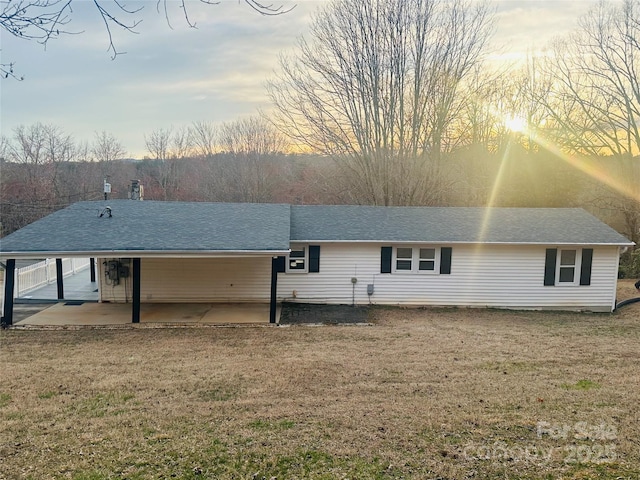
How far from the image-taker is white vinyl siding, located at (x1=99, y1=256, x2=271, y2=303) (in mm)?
13602

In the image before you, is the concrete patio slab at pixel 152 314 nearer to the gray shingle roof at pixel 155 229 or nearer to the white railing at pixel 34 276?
the gray shingle roof at pixel 155 229

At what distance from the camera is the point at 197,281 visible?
13.7 metres

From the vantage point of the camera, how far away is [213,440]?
185 inches

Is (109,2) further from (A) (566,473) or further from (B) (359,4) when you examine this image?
(B) (359,4)

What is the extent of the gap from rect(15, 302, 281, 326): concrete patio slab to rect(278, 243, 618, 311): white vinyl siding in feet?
6.12

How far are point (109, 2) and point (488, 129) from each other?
27203mm

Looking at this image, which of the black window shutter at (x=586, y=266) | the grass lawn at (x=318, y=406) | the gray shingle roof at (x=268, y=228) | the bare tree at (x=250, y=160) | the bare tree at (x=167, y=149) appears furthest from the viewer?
the bare tree at (x=167, y=149)

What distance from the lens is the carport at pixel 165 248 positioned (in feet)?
35.5

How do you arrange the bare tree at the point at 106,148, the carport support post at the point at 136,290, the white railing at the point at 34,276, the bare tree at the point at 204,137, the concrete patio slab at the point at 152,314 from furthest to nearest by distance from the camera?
the bare tree at the point at 204,137 → the bare tree at the point at 106,148 → the white railing at the point at 34,276 → the concrete patio slab at the point at 152,314 → the carport support post at the point at 136,290

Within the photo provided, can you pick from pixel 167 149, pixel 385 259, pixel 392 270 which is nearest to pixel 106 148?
pixel 167 149

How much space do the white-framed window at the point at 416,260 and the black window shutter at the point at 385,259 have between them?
167mm

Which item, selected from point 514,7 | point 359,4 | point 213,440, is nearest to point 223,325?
point 213,440

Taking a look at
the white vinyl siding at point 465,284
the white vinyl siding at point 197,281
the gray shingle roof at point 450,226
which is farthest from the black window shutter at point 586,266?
the white vinyl siding at point 197,281

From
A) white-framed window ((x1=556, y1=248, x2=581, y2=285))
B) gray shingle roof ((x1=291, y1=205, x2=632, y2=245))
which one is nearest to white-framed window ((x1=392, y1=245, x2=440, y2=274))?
gray shingle roof ((x1=291, y1=205, x2=632, y2=245))
